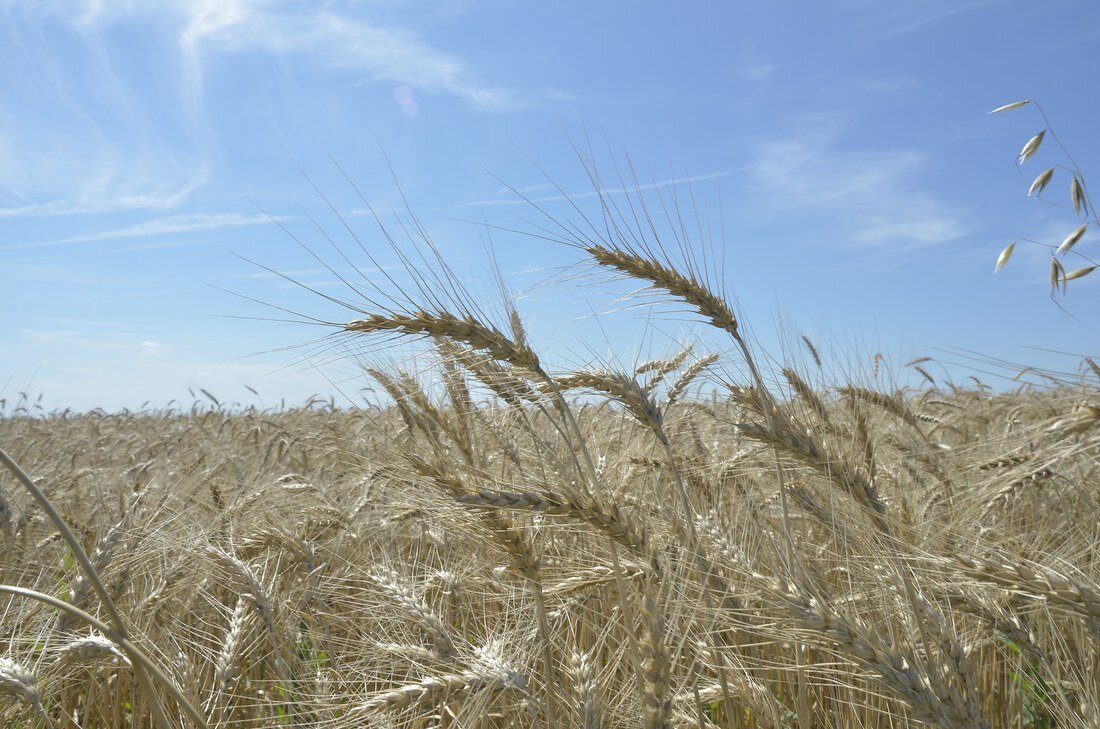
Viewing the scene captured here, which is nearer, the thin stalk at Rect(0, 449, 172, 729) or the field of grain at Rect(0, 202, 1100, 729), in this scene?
the thin stalk at Rect(0, 449, 172, 729)

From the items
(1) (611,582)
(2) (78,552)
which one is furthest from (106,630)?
(1) (611,582)

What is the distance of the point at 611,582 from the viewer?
2.21 meters

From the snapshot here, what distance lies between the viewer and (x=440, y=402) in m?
2.71

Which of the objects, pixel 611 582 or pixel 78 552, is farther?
pixel 611 582

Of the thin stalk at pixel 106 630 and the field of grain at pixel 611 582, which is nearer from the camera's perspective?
the thin stalk at pixel 106 630

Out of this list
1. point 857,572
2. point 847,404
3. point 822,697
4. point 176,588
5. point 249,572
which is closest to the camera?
point 857,572

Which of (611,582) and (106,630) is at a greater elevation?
(611,582)

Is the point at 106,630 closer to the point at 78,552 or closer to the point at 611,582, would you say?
the point at 78,552

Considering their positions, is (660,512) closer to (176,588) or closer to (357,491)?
(176,588)

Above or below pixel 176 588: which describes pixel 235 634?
below

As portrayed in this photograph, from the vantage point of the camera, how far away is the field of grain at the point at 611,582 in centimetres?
147

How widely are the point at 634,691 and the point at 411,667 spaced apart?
2.15ft

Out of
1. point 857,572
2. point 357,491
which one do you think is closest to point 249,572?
point 857,572

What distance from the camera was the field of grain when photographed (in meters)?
1.47
